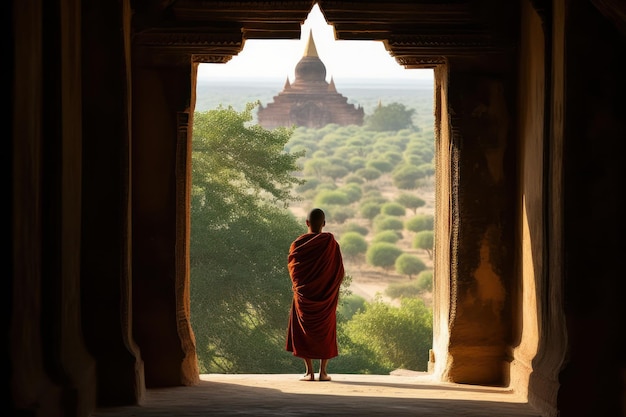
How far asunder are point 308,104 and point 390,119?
2494cm

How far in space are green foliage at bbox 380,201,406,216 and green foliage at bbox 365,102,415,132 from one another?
1519 centimetres

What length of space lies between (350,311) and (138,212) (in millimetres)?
32910

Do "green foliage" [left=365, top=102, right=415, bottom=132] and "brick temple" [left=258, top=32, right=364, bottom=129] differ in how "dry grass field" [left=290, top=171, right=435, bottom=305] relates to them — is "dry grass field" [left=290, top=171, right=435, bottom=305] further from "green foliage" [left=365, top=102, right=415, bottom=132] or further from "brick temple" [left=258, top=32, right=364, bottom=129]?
"green foliage" [left=365, top=102, right=415, bottom=132]

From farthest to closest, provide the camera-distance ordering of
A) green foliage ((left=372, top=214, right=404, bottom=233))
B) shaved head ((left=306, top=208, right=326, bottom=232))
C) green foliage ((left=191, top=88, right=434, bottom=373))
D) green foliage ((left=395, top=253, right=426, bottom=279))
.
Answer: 1. green foliage ((left=372, top=214, right=404, bottom=233))
2. green foliage ((left=395, top=253, right=426, bottom=279))
3. green foliage ((left=191, top=88, right=434, bottom=373))
4. shaved head ((left=306, top=208, right=326, bottom=232))

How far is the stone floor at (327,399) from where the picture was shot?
666 centimetres

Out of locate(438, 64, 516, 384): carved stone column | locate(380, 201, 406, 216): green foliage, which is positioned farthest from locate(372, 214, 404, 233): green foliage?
locate(438, 64, 516, 384): carved stone column

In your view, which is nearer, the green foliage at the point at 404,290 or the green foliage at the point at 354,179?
the green foliage at the point at 404,290

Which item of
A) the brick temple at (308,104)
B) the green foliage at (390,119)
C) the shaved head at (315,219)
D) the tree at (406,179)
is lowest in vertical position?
the shaved head at (315,219)

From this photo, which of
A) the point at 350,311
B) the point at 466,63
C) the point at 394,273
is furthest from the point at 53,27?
the point at 394,273

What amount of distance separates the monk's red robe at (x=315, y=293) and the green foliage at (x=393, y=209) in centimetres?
5222

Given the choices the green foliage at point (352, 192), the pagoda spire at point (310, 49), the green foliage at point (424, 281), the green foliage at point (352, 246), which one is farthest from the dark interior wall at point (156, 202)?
the green foliage at point (352, 192)

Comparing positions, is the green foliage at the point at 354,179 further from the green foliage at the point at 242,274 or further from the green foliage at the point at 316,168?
the green foliage at the point at 242,274

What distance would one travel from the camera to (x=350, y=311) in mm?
41031

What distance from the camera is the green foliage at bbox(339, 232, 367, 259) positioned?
55812 mm
